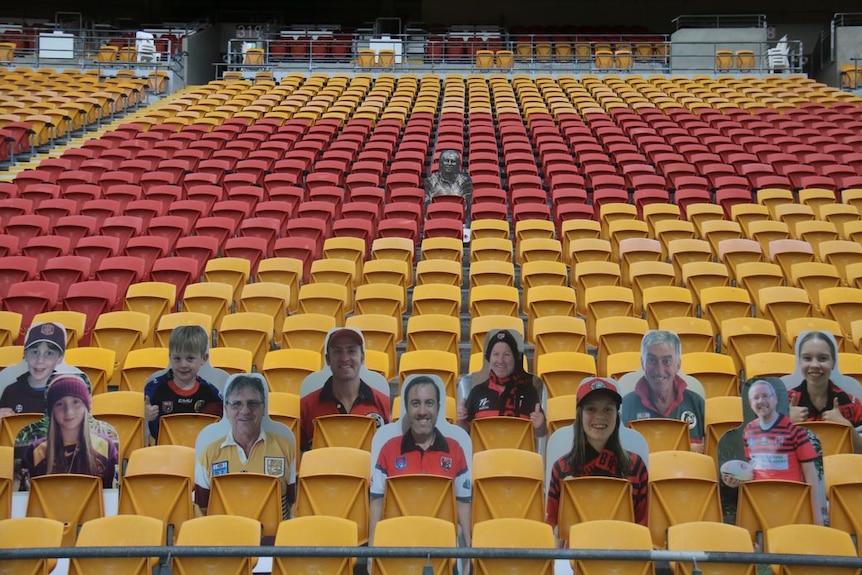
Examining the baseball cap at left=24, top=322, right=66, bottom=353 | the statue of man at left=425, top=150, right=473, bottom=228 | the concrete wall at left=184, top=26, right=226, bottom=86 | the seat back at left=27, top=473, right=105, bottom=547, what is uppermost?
the concrete wall at left=184, top=26, right=226, bottom=86

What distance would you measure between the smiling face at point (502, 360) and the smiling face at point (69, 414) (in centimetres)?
262

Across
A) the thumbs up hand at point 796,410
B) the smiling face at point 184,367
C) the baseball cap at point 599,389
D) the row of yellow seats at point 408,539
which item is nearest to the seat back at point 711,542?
the row of yellow seats at point 408,539

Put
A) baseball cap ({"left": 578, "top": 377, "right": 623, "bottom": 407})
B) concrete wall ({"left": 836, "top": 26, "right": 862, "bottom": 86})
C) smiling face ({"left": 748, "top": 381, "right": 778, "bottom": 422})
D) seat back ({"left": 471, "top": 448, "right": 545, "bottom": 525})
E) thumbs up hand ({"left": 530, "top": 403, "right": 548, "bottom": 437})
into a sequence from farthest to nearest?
concrete wall ({"left": 836, "top": 26, "right": 862, "bottom": 86}) → thumbs up hand ({"left": 530, "top": 403, "right": 548, "bottom": 437}) → smiling face ({"left": 748, "top": 381, "right": 778, "bottom": 422}) → baseball cap ({"left": 578, "top": 377, "right": 623, "bottom": 407}) → seat back ({"left": 471, "top": 448, "right": 545, "bottom": 525})

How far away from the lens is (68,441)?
580cm

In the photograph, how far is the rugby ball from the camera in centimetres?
579

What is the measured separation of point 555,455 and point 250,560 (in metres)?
1.86

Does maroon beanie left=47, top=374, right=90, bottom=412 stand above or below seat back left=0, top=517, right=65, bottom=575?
above

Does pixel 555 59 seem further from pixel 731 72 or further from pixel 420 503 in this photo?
pixel 420 503

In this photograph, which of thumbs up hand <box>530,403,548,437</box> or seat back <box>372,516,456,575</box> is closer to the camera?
seat back <box>372,516,456,575</box>

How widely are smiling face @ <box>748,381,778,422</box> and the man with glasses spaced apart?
2.80m

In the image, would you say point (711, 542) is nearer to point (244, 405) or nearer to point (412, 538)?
point (412, 538)

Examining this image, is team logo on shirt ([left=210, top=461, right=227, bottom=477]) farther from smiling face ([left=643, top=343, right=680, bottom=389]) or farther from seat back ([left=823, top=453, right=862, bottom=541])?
seat back ([left=823, top=453, right=862, bottom=541])

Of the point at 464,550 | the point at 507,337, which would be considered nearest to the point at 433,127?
the point at 507,337

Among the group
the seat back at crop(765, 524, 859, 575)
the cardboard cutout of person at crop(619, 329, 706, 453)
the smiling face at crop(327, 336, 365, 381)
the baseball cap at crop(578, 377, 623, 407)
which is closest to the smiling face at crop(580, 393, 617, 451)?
the baseball cap at crop(578, 377, 623, 407)
